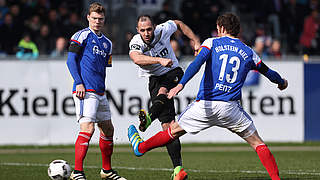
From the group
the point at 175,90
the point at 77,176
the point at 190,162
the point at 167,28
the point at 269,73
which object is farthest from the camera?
the point at 190,162

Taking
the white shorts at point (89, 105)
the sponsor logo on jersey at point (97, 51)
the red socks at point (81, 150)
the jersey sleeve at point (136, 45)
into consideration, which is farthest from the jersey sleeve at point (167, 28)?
the red socks at point (81, 150)

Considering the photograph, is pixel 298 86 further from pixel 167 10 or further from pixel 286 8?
pixel 286 8

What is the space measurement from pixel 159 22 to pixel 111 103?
3513mm

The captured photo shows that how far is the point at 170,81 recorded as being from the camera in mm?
9984

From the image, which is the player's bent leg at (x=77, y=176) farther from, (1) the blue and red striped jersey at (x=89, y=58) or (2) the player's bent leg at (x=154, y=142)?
(1) the blue and red striped jersey at (x=89, y=58)

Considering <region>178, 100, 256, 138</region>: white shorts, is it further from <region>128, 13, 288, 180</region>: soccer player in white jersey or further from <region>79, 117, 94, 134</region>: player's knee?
<region>79, 117, 94, 134</region>: player's knee

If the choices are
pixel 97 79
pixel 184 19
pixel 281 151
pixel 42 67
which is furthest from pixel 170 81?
pixel 184 19

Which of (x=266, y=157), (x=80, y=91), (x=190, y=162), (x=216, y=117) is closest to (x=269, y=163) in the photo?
(x=266, y=157)

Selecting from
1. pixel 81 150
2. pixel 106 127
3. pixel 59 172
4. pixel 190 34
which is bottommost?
pixel 59 172

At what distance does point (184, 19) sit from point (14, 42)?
5183 mm

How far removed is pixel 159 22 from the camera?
18.8 meters

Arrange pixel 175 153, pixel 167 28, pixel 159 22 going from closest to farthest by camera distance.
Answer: pixel 175 153 → pixel 167 28 → pixel 159 22

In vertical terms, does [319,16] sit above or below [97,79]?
above

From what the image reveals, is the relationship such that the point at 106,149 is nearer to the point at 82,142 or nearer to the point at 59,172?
the point at 82,142
